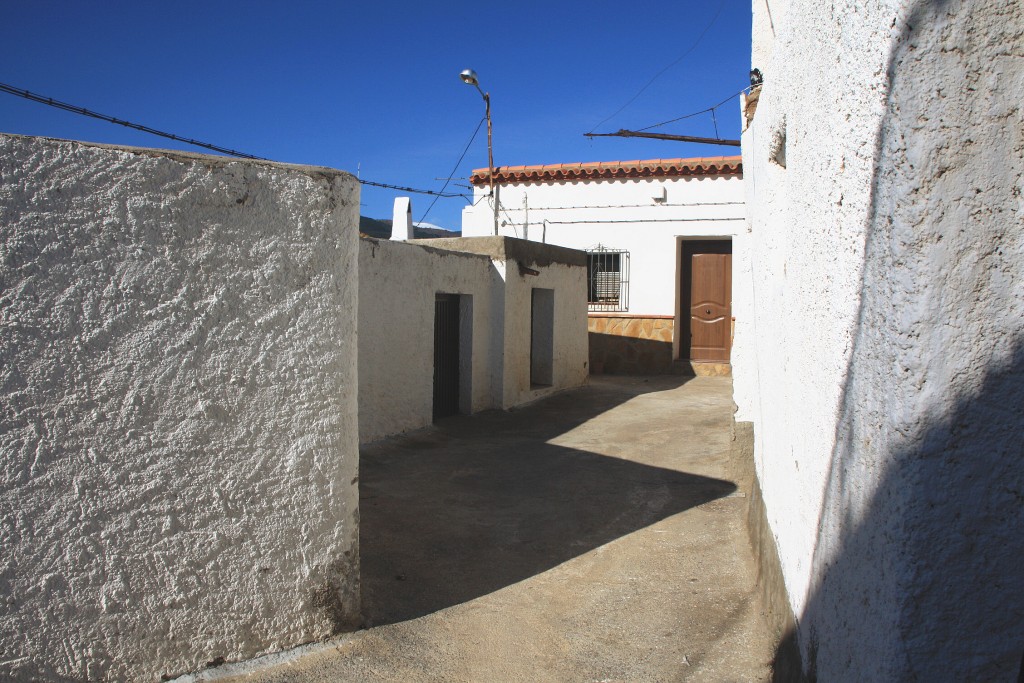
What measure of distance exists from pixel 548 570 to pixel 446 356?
596 cm

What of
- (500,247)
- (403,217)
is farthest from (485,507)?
(403,217)

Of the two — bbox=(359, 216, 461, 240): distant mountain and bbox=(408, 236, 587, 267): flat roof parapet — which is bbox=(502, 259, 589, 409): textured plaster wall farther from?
bbox=(359, 216, 461, 240): distant mountain

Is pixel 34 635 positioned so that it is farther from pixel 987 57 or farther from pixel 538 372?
pixel 538 372

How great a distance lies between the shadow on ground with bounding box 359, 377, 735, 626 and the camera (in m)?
4.44

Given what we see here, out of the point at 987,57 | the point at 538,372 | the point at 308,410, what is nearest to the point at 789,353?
the point at 987,57

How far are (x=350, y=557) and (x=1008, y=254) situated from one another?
300cm

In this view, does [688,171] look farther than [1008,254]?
Yes

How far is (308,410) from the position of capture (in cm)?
343

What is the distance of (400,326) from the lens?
28.1 feet

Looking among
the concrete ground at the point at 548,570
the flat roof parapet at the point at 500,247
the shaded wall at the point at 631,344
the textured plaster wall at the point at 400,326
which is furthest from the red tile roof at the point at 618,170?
the concrete ground at the point at 548,570

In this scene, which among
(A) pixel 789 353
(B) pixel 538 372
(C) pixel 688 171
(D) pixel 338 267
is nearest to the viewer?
(A) pixel 789 353

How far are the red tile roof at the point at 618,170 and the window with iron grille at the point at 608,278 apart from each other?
5.05ft

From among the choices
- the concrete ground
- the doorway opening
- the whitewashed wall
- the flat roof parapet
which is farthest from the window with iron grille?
the concrete ground

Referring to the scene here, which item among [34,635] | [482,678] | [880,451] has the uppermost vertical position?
[880,451]
